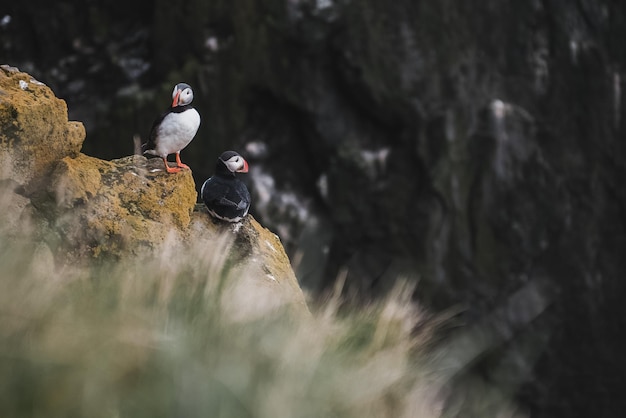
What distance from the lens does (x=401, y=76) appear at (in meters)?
15.7

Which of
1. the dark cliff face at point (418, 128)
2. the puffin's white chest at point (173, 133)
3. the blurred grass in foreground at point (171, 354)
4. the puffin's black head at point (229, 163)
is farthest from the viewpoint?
the dark cliff face at point (418, 128)

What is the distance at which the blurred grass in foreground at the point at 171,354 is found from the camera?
2.24m

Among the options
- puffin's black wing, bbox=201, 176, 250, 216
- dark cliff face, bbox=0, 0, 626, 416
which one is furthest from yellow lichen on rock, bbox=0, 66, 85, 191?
dark cliff face, bbox=0, 0, 626, 416

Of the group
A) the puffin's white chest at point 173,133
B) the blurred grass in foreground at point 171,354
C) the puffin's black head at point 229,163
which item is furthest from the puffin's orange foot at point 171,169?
the blurred grass in foreground at point 171,354

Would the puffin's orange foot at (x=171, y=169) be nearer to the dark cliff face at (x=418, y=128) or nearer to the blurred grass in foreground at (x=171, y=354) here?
the blurred grass in foreground at (x=171, y=354)

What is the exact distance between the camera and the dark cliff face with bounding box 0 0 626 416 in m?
15.2

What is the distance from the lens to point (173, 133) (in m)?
5.20

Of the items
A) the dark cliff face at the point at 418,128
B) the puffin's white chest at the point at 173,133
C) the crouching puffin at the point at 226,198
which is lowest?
the dark cliff face at the point at 418,128

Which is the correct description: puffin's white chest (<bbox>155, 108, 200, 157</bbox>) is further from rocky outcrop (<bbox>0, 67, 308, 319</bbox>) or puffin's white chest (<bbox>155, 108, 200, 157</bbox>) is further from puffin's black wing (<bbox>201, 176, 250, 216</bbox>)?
puffin's black wing (<bbox>201, 176, 250, 216</bbox>)

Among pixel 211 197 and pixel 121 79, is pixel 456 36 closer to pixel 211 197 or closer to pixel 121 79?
pixel 121 79

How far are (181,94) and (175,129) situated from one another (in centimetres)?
25

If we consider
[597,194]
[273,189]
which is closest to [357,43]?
[273,189]

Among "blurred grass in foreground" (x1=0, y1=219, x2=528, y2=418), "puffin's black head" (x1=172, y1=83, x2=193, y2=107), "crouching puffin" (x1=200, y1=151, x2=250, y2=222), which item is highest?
"blurred grass in foreground" (x1=0, y1=219, x2=528, y2=418)

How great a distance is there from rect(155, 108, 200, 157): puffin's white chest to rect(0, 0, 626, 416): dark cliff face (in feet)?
32.0
